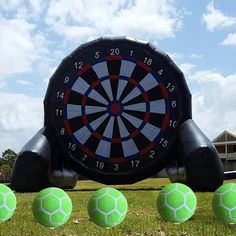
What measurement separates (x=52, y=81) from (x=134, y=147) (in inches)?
110

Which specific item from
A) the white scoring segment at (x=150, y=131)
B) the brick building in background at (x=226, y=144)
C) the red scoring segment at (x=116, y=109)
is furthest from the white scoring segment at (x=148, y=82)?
the brick building in background at (x=226, y=144)

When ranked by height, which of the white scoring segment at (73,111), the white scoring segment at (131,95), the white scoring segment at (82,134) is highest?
the white scoring segment at (131,95)

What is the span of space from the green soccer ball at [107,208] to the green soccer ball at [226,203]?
1047 millimetres

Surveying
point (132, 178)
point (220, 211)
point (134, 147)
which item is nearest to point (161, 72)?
point (134, 147)

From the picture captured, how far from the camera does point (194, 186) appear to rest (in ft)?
Result: 35.8

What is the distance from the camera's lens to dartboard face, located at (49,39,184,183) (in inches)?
452

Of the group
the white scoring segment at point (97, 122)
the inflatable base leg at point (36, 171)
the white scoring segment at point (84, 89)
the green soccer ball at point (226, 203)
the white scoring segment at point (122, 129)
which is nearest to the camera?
the green soccer ball at point (226, 203)

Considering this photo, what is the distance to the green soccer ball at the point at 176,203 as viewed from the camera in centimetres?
488

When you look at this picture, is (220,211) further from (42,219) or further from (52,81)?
(52,81)

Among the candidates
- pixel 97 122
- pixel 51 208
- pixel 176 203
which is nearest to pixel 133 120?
pixel 97 122

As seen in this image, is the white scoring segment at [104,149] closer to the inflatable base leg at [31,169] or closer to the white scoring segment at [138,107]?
the white scoring segment at [138,107]

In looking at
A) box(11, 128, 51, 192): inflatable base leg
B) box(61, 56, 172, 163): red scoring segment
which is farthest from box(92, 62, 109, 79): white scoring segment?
box(11, 128, 51, 192): inflatable base leg

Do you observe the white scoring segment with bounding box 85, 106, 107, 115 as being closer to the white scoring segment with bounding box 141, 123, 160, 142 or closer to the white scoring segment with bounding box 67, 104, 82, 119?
the white scoring segment with bounding box 67, 104, 82, 119

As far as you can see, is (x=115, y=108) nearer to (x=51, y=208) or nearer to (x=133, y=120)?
(x=133, y=120)
